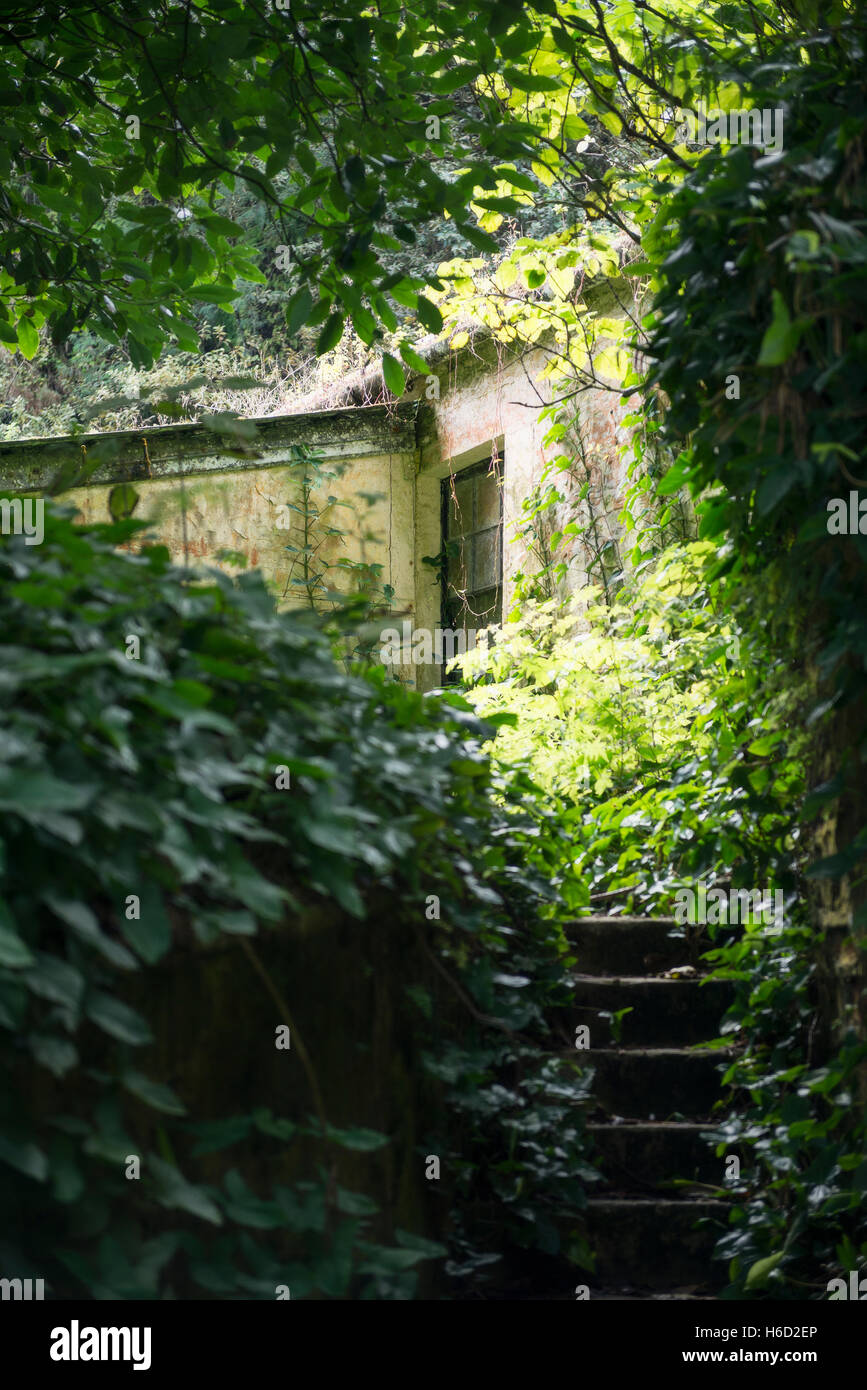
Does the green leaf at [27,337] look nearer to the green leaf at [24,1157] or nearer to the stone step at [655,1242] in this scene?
the stone step at [655,1242]

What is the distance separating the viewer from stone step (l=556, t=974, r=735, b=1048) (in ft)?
12.9

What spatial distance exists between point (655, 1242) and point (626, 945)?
1.20 m

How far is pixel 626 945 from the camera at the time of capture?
4238 mm

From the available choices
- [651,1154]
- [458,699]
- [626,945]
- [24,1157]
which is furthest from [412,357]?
[24,1157]

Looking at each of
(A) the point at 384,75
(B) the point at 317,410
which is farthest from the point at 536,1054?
(B) the point at 317,410

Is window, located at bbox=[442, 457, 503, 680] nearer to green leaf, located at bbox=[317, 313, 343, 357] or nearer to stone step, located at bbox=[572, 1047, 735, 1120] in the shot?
green leaf, located at bbox=[317, 313, 343, 357]

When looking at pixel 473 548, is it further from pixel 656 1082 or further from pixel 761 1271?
pixel 761 1271

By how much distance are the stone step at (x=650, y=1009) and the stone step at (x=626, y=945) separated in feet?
0.75

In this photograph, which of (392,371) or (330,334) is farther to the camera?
(392,371)

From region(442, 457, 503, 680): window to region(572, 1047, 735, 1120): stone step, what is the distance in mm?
5159

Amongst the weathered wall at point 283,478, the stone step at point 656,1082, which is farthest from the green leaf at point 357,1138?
the weathered wall at point 283,478

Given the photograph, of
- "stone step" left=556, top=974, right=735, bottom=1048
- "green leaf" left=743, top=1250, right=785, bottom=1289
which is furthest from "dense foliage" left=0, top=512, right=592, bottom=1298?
"stone step" left=556, top=974, right=735, bottom=1048

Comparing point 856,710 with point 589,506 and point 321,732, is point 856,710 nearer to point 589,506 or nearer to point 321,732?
point 321,732
